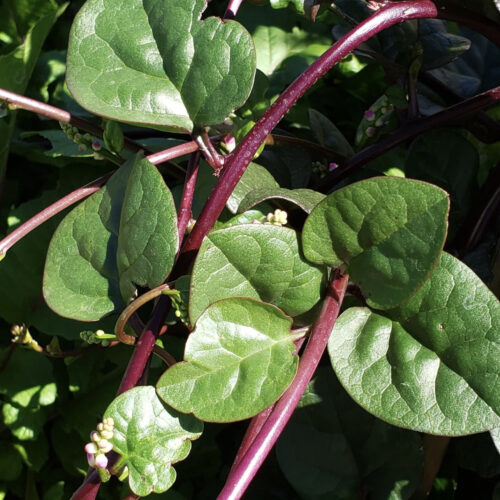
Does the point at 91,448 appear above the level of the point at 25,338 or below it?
above

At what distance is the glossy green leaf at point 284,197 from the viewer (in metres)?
0.57

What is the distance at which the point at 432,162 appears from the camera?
77 cm

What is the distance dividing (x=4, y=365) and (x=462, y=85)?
641mm

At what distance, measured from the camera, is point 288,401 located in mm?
513

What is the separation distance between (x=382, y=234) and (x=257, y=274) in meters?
0.09

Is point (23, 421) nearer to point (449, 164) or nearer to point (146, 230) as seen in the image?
point (146, 230)

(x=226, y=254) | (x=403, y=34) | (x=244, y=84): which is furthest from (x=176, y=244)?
(x=403, y=34)

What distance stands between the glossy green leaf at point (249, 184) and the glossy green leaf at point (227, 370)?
0.40ft

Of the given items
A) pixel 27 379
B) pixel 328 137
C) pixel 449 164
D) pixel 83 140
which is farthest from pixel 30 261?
pixel 449 164

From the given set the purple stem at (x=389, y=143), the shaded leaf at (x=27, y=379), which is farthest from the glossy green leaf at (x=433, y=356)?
the shaded leaf at (x=27, y=379)

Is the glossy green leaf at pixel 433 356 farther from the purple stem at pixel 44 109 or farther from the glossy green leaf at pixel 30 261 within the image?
the glossy green leaf at pixel 30 261

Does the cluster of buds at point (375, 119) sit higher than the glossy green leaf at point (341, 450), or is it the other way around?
the cluster of buds at point (375, 119)

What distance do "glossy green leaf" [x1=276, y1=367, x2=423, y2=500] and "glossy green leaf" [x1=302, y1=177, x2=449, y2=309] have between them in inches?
8.9

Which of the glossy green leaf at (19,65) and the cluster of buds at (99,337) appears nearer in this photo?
the cluster of buds at (99,337)
